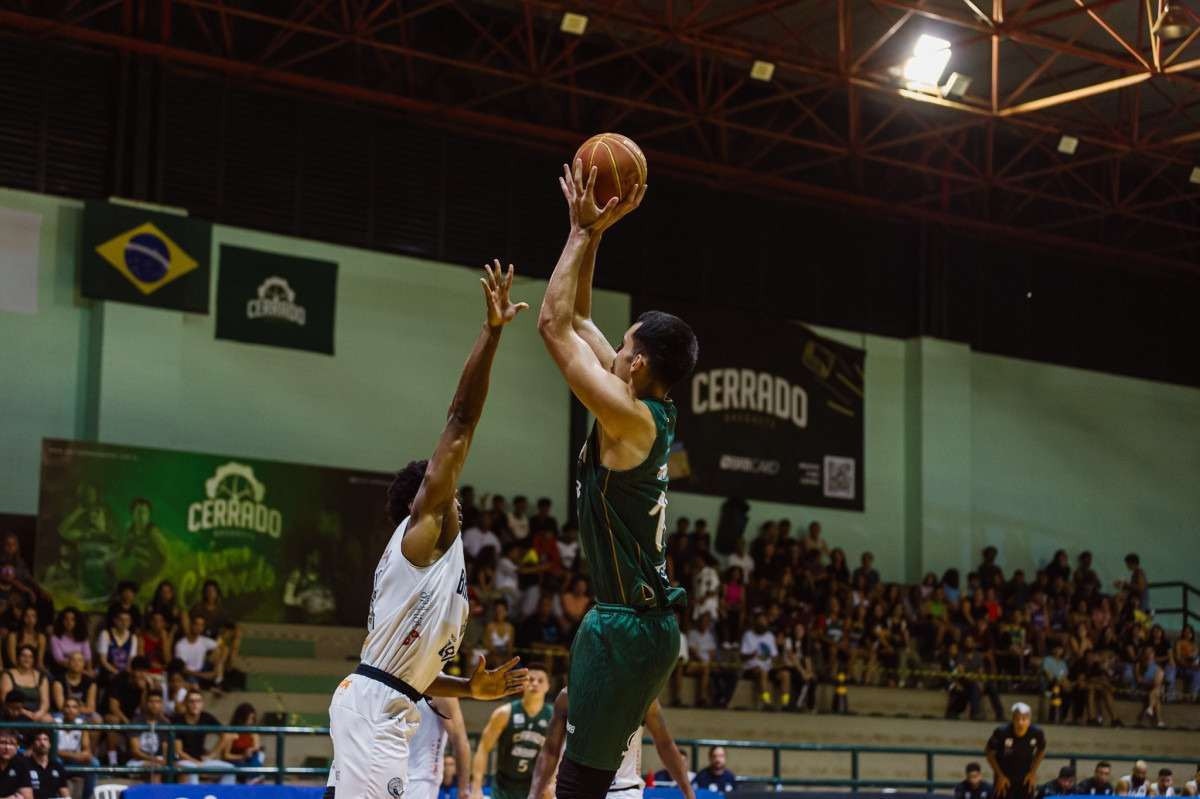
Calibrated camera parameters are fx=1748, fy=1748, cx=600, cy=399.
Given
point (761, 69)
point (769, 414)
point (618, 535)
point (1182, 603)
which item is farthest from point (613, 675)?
point (1182, 603)

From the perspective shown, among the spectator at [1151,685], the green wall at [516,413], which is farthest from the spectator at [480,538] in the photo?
the spectator at [1151,685]

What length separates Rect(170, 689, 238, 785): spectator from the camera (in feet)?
50.7

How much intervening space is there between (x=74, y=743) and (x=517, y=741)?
549 centimetres

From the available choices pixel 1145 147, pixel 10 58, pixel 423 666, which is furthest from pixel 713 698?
pixel 423 666

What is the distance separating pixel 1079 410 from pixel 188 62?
16473 mm

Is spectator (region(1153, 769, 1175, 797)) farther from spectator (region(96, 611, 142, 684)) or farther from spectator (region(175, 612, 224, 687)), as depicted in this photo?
spectator (region(96, 611, 142, 684))

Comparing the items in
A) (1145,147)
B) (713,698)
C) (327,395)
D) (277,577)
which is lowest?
(713,698)

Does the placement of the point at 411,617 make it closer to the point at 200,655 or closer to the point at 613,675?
the point at 613,675

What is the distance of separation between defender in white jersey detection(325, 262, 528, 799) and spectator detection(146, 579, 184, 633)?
12.0m

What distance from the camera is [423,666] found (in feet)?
22.8

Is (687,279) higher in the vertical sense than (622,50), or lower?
lower

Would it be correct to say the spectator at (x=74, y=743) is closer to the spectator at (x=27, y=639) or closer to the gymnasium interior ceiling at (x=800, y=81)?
the spectator at (x=27, y=639)

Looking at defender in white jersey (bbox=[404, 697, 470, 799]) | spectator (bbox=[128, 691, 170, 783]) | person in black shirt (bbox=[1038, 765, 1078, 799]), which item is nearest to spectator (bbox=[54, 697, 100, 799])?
spectator (bbox=[128, 691, 170, 783])

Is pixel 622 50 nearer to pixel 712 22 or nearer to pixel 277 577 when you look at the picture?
pixel 712 22
